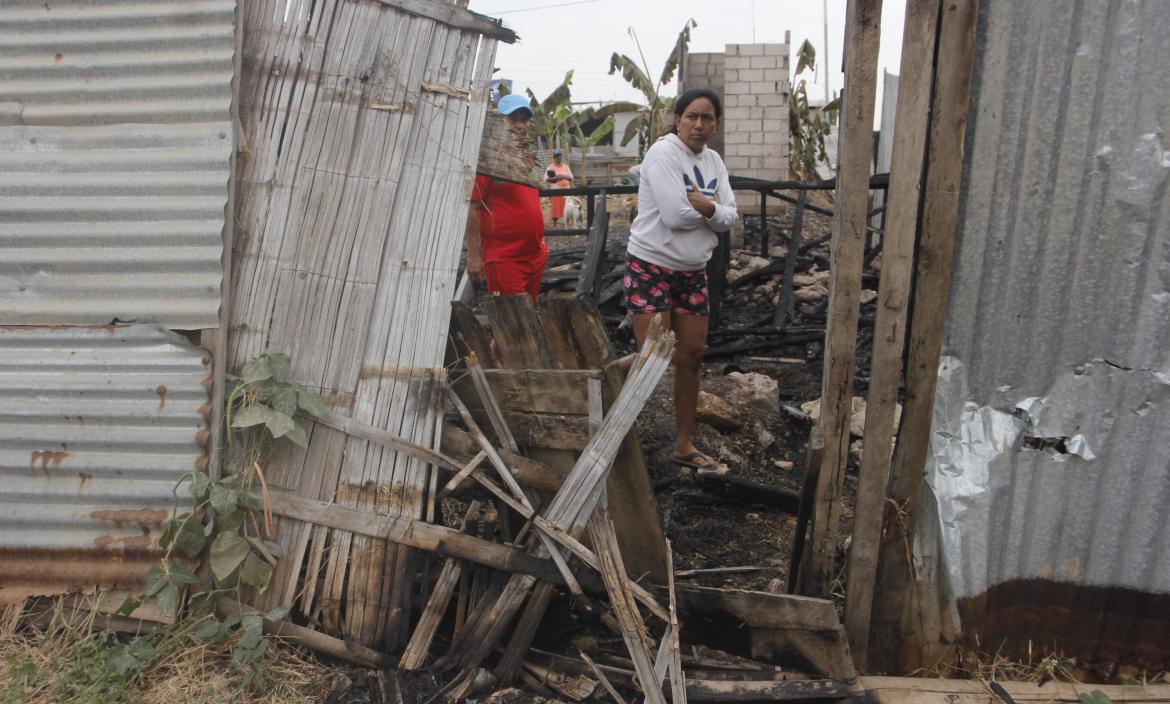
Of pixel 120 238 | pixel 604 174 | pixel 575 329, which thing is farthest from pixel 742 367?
pixel 604 174

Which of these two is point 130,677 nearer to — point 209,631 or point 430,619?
point 209,631

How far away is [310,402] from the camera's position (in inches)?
112

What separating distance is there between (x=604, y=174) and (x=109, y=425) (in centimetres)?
1997

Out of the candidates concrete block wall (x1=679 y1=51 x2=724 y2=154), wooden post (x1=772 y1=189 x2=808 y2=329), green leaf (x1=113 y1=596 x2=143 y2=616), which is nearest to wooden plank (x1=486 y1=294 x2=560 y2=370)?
green leaf (x1=113 y1=596 x2=143 y2=616)

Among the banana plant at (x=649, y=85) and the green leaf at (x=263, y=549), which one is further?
the banana plant at (x=649, y=85)

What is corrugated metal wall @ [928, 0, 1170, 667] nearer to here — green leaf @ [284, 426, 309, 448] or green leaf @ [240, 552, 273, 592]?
green leaf @ [284, 426, 309, 448]

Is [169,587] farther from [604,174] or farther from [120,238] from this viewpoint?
[604,174]

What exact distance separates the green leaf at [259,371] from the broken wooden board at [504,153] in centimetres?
96

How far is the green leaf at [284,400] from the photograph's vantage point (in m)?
2.84

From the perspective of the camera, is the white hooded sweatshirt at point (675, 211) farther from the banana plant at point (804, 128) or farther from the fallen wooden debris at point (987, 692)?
the banana plant at point (804, 128)

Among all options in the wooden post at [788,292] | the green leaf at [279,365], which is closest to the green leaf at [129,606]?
the green leaf at [279,365]

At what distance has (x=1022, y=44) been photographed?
2.45 m

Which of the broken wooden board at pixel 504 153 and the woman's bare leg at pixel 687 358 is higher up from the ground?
the broken wooden board at pixel 504 153

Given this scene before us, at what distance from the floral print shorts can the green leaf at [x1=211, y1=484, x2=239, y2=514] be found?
204 cm
